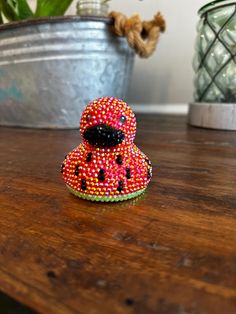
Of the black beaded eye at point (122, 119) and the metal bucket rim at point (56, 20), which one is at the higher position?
the metal bucket rim at point (56, 20)

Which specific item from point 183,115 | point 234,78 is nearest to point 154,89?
point 183,115

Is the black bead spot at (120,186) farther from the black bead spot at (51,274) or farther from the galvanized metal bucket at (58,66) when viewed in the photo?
the galvanized metal bucket at (58,66)

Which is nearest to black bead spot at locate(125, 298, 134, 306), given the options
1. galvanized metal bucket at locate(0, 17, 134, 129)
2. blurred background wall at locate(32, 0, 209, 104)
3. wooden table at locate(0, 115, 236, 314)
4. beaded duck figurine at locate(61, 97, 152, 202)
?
wooden table at locate(0, 115, 236, 314)

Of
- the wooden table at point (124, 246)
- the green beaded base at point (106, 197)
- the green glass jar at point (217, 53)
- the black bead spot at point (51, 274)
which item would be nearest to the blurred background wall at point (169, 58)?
the green glass jar at point (217, 53)

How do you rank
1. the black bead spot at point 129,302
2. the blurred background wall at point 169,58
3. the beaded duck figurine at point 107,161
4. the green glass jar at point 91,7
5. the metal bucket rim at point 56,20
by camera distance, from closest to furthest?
the black bead spot at point 129,302
the beaded duck figurine at point 107,161
the metal bucket rim at point 56,20
the green glass jar at point 91,7
the blurred background wall at point 169,58

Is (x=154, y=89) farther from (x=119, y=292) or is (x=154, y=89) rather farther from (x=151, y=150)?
(x=119, y=292)

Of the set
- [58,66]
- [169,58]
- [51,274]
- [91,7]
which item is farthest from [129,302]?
[169,58]
